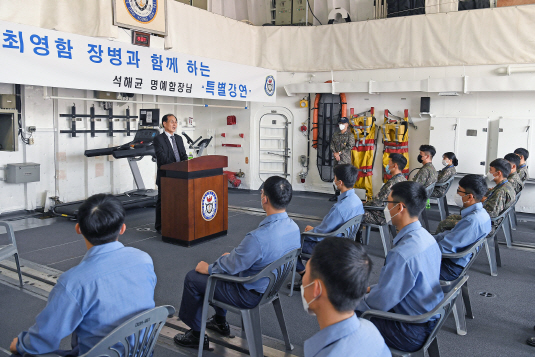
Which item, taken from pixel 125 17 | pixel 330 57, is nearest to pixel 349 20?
pixel 330 57

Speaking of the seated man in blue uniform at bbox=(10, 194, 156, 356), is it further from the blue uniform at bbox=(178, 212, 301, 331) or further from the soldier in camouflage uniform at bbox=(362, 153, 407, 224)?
the soldier in camouflage uniform at bbox=(362, 153, 407, 224)

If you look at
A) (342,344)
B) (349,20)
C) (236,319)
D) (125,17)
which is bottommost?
(236,319)

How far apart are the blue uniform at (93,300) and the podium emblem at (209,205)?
339 cm

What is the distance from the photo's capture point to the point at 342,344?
129 centimetres

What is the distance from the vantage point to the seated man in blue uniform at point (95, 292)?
65.9 inches

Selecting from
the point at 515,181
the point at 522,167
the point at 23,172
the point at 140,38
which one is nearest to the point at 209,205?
the point at 140,38

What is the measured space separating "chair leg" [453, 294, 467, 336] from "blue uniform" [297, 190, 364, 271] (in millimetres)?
1076

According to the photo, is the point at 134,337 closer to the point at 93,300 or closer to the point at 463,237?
the point at 93,300

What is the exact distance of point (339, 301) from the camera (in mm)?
1346

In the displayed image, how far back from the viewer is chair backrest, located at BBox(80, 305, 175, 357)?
1.66m

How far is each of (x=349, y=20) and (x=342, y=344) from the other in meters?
8.39

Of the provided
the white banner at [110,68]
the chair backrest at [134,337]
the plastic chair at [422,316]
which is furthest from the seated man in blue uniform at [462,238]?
the white banner at [110,68]

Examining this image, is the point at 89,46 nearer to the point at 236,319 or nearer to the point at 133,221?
the point at 133,221

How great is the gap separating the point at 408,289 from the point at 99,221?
1507 millimetres
